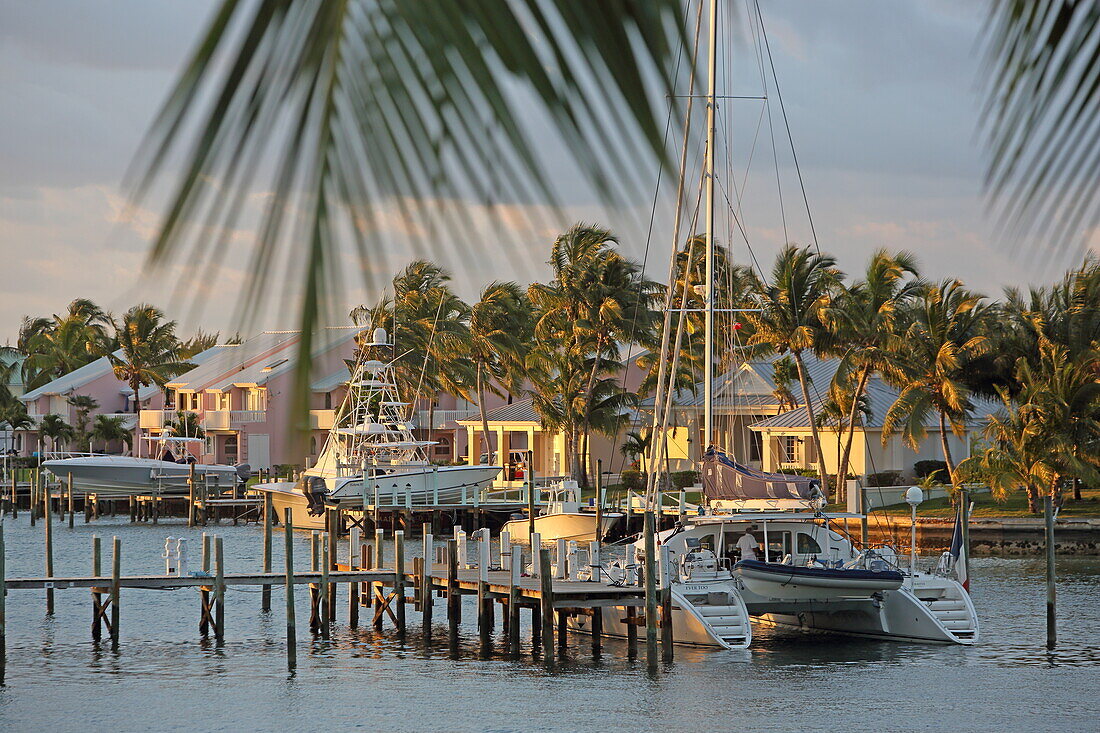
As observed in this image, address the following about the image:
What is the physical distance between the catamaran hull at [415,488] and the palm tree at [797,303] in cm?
1221

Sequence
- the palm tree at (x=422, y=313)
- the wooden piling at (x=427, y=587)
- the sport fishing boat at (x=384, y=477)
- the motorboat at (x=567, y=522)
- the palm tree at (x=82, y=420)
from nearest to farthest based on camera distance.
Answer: the palm tree at (x=422, y=313)
the wooden piling at (x=427, y=587)
the motorboat at (x=567, y=522)
the sport fishing boat at (x=384, y=477)
the palm tree at (x=82, y=420)

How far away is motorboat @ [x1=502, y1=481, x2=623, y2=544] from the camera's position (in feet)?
126

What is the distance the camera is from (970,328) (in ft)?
160

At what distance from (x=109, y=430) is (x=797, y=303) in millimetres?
39228

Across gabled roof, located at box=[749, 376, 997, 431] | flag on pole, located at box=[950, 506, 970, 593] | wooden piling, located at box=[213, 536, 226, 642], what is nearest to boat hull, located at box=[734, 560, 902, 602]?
flag on pole, located at box=[950, 506, 970, 593]

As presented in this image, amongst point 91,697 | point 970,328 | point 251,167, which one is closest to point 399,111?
point 251,167

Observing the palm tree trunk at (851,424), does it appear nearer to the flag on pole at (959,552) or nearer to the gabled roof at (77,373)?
the flag on pole at (959,552)

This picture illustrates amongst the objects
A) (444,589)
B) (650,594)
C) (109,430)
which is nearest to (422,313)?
(650,594)

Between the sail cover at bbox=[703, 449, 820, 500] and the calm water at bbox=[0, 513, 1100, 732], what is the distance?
9.98 ft

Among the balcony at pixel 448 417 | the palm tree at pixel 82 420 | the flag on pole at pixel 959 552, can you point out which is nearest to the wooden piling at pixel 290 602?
the flag on pole at pixel 959 552

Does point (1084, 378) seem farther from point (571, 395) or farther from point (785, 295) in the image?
point (571, 395)

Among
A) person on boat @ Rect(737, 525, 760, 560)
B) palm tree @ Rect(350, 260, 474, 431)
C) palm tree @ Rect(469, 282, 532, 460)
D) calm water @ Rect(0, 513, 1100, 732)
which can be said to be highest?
palm tree @ Rect(469, 282, 532, 460)

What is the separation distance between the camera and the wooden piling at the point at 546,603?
72.6 feet

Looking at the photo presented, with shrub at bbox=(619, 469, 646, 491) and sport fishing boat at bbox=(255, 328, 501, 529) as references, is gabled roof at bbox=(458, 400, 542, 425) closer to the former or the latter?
shrub at bbox=(619, 469, 646, 491)
